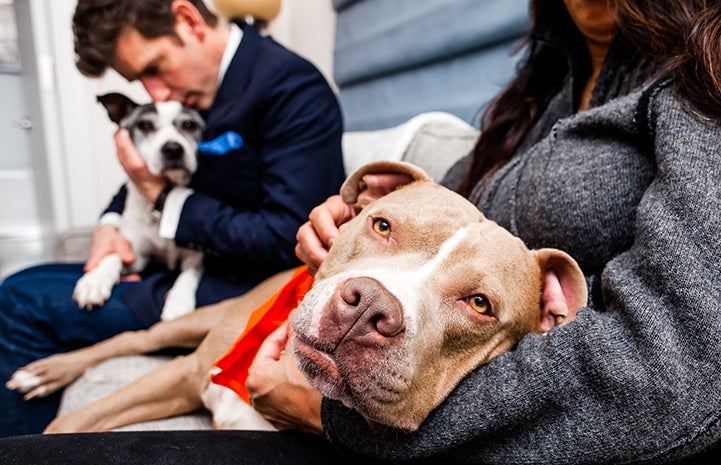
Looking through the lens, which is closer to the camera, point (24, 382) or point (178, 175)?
point (24, 382)

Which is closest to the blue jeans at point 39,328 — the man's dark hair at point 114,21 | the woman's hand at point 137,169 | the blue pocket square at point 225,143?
the woman's hand at point 137,169

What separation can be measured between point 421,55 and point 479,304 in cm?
187

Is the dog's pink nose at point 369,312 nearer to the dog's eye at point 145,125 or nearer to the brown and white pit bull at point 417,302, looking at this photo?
the brown and white pit bull at point 417,302

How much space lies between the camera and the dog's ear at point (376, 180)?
117 cm

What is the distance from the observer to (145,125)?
2.14 m

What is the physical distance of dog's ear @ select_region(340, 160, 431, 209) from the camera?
1.17 m

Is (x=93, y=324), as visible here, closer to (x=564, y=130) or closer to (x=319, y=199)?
(x=319, y=199)

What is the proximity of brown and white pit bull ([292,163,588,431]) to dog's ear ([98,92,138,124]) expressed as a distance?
144 cm

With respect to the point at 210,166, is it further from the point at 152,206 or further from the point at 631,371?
the point at 631,371

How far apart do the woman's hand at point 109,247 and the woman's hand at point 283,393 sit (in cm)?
119

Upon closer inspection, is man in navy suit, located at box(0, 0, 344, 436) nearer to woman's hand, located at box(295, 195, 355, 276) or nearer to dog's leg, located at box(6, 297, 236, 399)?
dog's leg, located at box(6, 297, 236, 399)

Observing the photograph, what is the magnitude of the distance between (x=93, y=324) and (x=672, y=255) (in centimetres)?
171

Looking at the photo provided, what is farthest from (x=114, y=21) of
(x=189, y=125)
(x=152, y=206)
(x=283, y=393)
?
(x=283, y=393)

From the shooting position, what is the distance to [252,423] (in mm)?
1268
